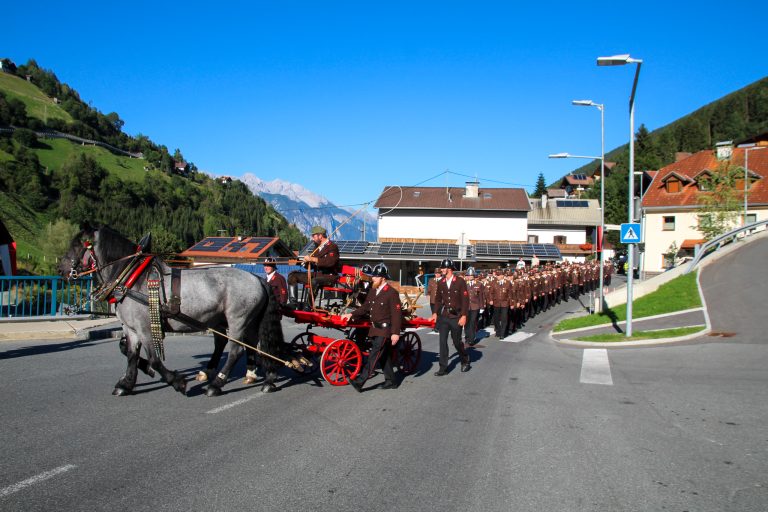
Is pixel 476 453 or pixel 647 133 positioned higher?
pixel 647 133

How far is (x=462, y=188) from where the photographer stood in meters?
68.9

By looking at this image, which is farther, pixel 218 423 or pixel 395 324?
pixel 395 324

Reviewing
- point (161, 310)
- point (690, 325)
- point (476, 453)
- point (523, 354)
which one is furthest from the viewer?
point (690, 325)

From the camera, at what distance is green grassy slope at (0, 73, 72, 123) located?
17682cm

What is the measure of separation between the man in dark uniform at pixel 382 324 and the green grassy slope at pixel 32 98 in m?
196

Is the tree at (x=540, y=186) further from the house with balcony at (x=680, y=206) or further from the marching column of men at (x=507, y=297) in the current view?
the marching column of men at (x=507, y=297)

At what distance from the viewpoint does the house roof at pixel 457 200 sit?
202ft

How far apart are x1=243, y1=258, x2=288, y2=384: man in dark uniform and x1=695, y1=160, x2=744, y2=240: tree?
33186mm

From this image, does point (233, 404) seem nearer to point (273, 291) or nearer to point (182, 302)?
point (182, 302)

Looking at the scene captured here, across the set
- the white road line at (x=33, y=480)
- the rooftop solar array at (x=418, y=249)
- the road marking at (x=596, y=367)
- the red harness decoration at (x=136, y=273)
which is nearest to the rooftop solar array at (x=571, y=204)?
the rooftop solar array at (x=418, y=249)

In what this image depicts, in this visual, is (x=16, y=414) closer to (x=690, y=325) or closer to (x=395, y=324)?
(x=395, y=324)

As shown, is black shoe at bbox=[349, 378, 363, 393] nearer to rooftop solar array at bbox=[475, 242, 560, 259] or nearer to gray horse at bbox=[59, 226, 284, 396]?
gray horse at bbox=[59, 226, 284, 396]

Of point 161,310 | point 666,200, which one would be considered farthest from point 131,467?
point 666,200

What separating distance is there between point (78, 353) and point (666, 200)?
2031 inches
